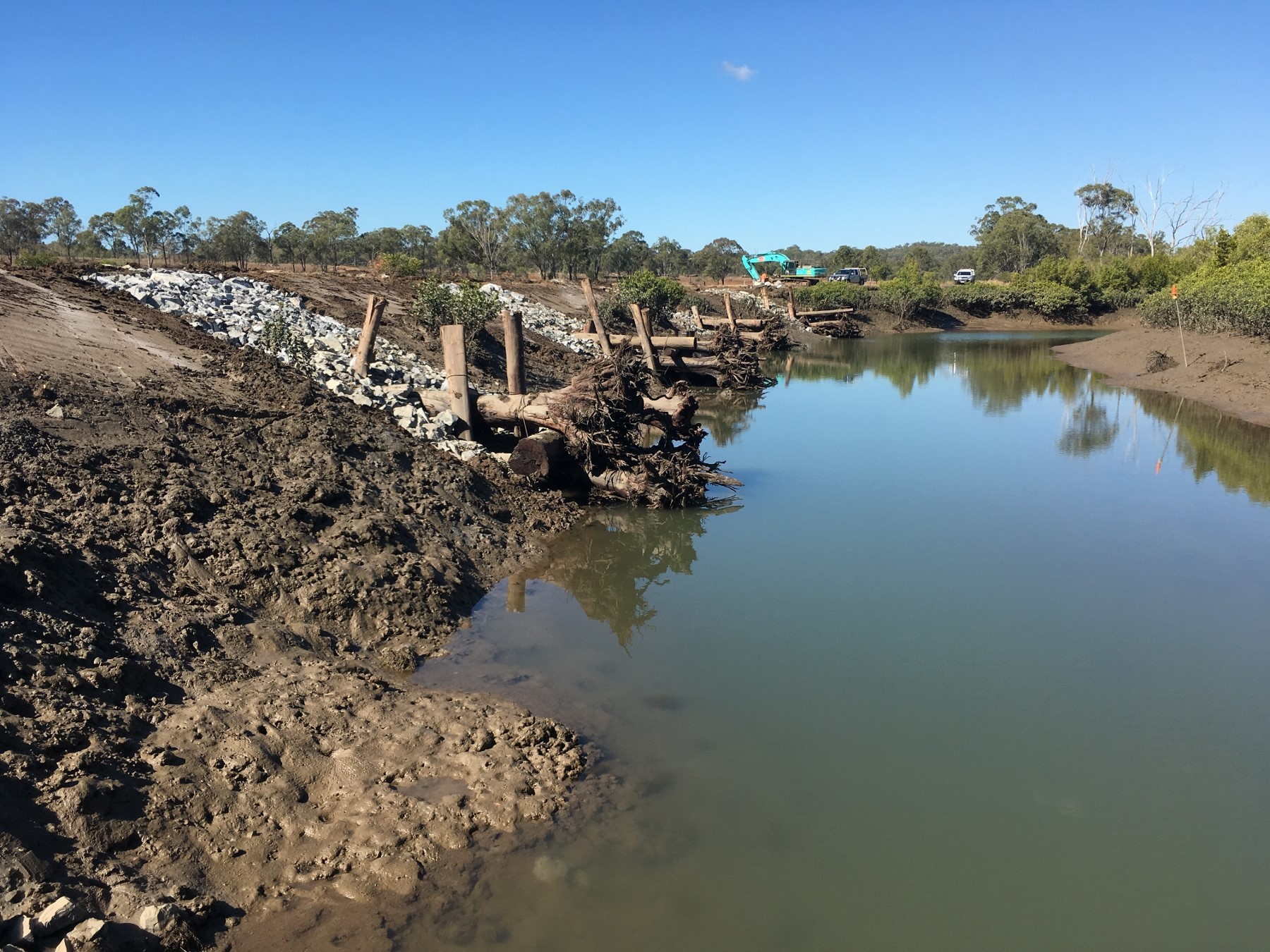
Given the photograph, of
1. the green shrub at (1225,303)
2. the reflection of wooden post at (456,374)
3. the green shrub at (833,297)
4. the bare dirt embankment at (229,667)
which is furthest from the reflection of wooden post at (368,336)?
the green shrub at (833,297)

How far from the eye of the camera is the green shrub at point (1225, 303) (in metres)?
25.2

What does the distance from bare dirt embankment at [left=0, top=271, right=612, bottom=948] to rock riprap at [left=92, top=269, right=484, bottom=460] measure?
73.3 inches

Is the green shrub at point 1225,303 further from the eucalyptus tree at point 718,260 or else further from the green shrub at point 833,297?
the eucalyptus tree at point 718,260

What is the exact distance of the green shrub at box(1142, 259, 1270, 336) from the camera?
25250 mm

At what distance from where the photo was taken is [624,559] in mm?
10094

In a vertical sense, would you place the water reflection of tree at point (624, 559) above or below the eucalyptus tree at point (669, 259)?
below

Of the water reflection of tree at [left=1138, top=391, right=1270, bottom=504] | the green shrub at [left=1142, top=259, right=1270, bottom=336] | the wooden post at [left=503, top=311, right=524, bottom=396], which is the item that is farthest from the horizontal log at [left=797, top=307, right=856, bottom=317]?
the wooden post at [left=503, top=311, right=524, bottom=396]

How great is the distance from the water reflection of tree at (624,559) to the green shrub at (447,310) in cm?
908

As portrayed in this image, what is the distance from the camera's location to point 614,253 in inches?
2330

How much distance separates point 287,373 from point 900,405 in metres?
16.5

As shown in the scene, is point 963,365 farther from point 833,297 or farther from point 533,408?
point 533,408

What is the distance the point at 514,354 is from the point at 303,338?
3.74 metres

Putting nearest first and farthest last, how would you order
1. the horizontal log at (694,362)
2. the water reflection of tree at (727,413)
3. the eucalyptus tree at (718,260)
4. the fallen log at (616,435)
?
the fallen log at (616,435)
the water reflection of tree at (727,413)
the horizontal log at (694,362)
the eucalyptus tree at (718,260)

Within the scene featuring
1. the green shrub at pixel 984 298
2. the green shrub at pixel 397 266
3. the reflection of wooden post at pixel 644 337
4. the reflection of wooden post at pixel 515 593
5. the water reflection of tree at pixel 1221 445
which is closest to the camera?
the reflection of wooden post at pixel 515 593
